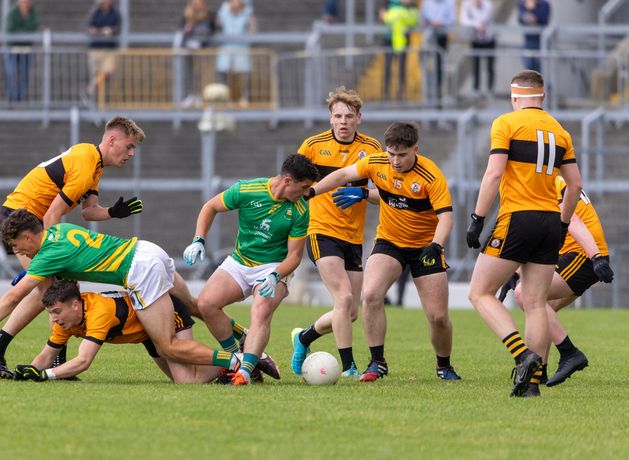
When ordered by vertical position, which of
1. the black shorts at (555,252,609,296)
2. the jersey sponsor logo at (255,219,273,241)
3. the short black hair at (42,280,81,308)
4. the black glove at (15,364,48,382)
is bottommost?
the black glove at (15,364,48,382)

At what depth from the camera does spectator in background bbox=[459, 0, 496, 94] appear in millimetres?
24750

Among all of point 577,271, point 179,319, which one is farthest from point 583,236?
point 179,319

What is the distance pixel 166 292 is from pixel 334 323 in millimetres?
1586

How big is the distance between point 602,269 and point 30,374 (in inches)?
168

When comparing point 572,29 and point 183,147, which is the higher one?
point 572,29

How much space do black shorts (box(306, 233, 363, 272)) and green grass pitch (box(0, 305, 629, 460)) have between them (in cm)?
100

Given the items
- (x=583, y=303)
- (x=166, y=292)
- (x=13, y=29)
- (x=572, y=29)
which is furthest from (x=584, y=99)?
(x=166, y=292)

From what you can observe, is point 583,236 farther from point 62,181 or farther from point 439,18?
point 439,18

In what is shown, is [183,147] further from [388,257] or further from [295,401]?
[295,401]

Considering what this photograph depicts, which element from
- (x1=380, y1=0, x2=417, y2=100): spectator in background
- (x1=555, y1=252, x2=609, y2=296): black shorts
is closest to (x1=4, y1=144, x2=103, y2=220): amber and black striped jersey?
(x1=555, y1=252, x2=609, y2=296): black shorts

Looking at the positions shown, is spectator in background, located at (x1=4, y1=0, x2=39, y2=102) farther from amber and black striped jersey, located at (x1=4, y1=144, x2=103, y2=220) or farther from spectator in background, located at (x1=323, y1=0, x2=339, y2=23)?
amber and black striped jersey, located at (x1=4, y1=144, x2=103, y2=220)

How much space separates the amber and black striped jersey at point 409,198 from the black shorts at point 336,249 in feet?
1.23

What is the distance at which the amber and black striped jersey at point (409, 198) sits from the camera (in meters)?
10.8

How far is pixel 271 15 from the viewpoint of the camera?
3030 centimetres
